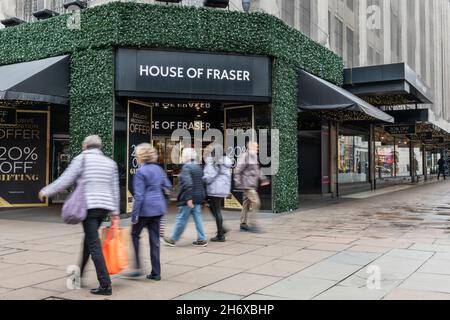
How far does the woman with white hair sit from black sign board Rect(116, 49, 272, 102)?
758 centimetres

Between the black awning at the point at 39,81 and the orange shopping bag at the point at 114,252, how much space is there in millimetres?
7649

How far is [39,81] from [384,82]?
12.4m

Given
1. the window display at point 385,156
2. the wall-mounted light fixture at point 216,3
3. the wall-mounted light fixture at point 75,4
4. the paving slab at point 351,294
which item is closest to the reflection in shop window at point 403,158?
the window display at point 385,156

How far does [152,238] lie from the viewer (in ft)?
19.7

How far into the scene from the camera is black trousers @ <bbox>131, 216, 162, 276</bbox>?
599 centimetres

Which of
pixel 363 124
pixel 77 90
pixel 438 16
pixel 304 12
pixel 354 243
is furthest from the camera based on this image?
pixel 438 16

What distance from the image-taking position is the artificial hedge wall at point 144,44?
12641 millimetres

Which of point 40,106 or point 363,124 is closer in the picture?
point 40,106

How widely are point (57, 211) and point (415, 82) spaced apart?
46.1 feet

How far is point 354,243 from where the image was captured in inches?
341

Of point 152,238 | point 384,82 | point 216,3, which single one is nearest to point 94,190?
point 152,238

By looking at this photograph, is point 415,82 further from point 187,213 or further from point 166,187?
point 166,187

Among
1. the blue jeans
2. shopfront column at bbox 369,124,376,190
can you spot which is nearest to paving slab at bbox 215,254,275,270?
the blue jeans

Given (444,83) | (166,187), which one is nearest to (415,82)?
(166,187)
